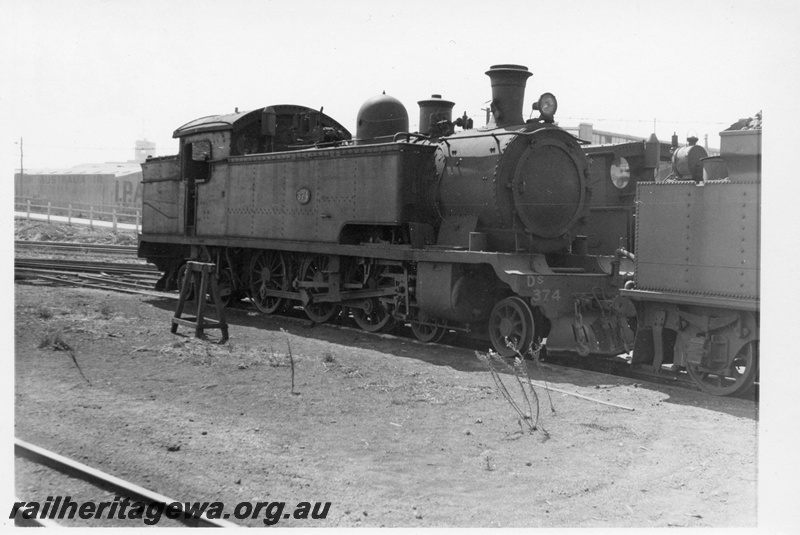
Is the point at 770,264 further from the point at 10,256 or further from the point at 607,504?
the point at 10,256

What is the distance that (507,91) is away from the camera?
995 centimetres

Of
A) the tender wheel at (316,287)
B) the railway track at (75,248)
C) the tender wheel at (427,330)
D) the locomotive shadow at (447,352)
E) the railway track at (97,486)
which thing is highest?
the railway track at (75,248)

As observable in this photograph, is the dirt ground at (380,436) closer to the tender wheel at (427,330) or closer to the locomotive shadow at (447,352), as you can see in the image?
the locomotive shadow at (447,352)

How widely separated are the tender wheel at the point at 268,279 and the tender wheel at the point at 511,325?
13.7 feet

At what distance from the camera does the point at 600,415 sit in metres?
6.59

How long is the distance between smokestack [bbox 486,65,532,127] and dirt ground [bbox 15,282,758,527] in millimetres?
3071

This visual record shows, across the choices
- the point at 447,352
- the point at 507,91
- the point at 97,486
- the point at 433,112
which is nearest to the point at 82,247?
the point at 433,112

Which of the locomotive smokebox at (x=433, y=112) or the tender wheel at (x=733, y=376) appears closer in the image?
the tender wheel at (x=733, y=376)

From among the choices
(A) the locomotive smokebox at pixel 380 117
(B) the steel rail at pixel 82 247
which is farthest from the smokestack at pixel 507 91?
(B) the steel rail at pixel 82 247

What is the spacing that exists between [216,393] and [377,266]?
423 centimetres

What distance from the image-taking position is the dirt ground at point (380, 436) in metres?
4.63

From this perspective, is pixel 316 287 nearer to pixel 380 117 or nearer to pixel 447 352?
pixel 380 117

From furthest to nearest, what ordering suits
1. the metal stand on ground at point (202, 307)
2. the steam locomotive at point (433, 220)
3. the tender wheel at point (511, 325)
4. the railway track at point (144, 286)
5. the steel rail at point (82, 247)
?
the steel rail at point (82, 247) < the metal stand on ground at point (202, 307) < the steam locomotive at point (433, 220) < the tender wheel at point (511, 325) < the railway track at point (144, 286)

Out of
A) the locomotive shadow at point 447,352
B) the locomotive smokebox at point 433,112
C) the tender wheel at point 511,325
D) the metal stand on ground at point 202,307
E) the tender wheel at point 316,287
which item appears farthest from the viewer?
the tender wheel at point 316,287
